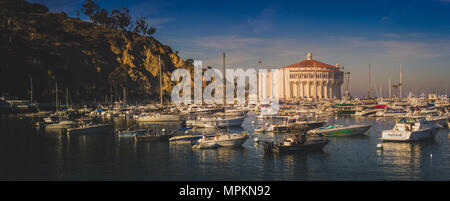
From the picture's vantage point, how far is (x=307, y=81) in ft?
554

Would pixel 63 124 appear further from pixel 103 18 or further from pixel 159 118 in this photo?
pixel 103 18

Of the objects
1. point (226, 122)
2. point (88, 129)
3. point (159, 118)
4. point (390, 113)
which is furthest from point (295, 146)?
point (390, 113)

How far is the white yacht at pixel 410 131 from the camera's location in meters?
41.4

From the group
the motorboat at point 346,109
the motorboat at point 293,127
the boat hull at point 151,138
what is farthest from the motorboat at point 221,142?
the motorboat at point 346,109

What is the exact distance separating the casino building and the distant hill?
4527 centimetres

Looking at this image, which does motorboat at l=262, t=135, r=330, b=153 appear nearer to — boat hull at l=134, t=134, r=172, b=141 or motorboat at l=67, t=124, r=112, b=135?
boat hull at l=134, t=134, r=172, b=141

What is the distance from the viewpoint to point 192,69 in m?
164

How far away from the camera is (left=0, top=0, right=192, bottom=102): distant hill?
118 meters

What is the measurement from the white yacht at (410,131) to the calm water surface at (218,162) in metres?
1.03

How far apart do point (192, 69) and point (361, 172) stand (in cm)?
13932

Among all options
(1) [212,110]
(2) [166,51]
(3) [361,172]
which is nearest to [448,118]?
(3) [361,172]

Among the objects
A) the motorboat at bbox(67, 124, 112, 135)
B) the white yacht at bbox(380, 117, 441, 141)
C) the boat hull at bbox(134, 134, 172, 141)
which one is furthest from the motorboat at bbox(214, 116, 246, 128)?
the white yacht at bbox(380, 117, 441, 141)

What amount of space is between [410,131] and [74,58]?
122m

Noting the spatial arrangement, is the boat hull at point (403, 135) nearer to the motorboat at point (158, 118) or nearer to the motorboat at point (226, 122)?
the motorboat at point (226, 122)
